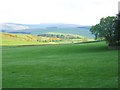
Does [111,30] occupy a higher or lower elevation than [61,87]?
higher

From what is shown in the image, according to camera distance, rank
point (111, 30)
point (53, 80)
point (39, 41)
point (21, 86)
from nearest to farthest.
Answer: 1. point (21, 86)
2. point (53, 80)
3. point (111, 30)
4. point (39, 41)

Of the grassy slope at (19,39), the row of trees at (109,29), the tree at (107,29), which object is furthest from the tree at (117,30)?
the grassy slope at (19,39)

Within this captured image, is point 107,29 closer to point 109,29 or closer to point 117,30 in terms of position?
point 109,29

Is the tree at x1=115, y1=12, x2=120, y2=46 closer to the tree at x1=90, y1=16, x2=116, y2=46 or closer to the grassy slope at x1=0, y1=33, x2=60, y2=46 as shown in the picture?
the tree at x1=90, y1=16, x2=116, y2=46

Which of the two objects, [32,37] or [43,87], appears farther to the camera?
[32,37]

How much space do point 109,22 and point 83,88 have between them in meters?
37.0

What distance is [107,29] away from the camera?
51188mm


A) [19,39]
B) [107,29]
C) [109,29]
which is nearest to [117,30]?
[109,29]

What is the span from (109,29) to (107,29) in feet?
1.14

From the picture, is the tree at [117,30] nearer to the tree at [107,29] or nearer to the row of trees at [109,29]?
the row of trees at [109,29]

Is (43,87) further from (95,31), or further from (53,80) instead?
(95,31)

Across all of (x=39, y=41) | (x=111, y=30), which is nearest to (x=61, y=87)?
(x=111, y=30)

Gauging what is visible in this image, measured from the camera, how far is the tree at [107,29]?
167ft

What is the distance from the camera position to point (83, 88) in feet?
51.7
